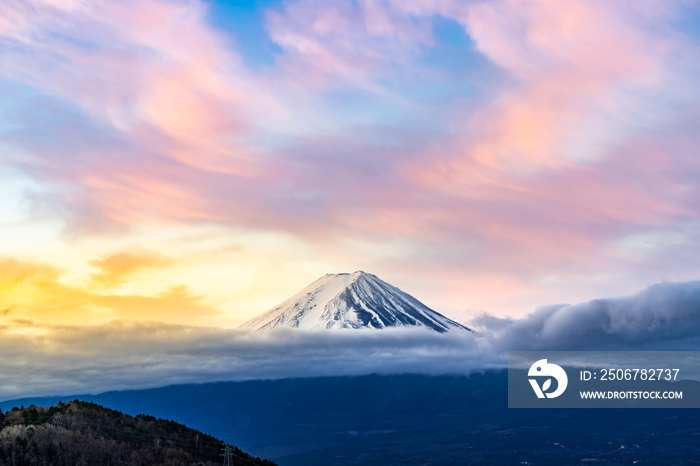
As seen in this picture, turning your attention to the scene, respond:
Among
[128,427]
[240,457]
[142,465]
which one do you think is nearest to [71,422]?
[128,427]

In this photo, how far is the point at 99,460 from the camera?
265 feet

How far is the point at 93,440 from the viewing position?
8306cm

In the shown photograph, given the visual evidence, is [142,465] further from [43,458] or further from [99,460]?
[43,458]

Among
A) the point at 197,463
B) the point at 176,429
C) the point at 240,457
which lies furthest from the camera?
the point at 176,429

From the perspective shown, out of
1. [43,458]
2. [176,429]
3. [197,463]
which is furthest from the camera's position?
[176,429]

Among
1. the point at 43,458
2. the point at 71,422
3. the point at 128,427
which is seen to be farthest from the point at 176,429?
the point at 43,458

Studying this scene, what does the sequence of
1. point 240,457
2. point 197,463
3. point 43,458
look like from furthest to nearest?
1. point 240,457
2. point 197,463
3. point 43,458

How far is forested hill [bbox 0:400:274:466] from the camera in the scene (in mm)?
78306

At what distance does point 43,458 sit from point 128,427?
17805 mm

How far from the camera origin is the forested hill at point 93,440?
7831 centimetres

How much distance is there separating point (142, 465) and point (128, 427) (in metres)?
14.9

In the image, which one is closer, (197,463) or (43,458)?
(43,458)

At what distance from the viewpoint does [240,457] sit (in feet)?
313

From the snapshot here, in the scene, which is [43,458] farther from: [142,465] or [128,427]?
[128,427]
